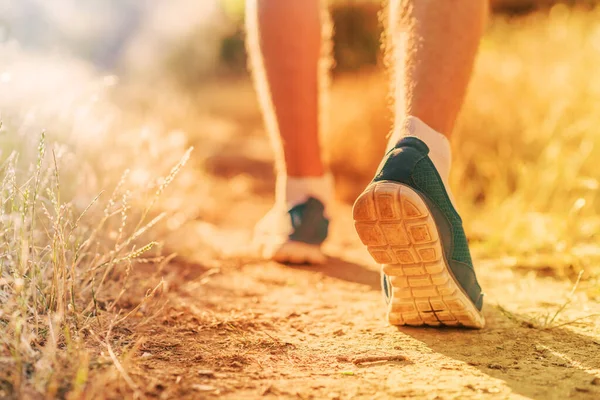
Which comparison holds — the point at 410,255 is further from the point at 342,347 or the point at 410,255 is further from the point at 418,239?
the point at 342,347

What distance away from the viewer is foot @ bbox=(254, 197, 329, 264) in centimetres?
190

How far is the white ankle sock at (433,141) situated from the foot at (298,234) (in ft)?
2.32

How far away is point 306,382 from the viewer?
100cm

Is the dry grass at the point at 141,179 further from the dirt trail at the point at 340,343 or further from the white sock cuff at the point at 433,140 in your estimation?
the white sock cuff at the point at 433,140

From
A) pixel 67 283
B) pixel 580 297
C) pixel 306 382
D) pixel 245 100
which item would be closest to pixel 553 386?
pixel 306 382

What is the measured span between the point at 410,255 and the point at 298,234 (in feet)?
2.53

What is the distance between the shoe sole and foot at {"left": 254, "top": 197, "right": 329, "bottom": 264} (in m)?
0.66

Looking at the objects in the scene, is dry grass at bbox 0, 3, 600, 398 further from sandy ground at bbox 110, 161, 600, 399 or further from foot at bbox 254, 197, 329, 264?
foot at bbox 254, 197, 329, 264

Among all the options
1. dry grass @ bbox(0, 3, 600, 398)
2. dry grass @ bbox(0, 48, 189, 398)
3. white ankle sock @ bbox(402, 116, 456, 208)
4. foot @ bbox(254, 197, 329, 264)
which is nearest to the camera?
dry grass @ bbox(0, 48, 189, 398)

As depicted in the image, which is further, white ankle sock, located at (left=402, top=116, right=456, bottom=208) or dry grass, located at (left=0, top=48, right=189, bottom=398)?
white ankle sock, located at (left=402, top=116, right=456, bottom=208)

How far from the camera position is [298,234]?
1.91 metres

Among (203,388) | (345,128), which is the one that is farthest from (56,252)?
(345,128)

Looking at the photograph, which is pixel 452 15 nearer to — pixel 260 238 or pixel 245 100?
pixel 260 238

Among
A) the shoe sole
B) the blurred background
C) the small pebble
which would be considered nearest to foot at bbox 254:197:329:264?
the blurred background
